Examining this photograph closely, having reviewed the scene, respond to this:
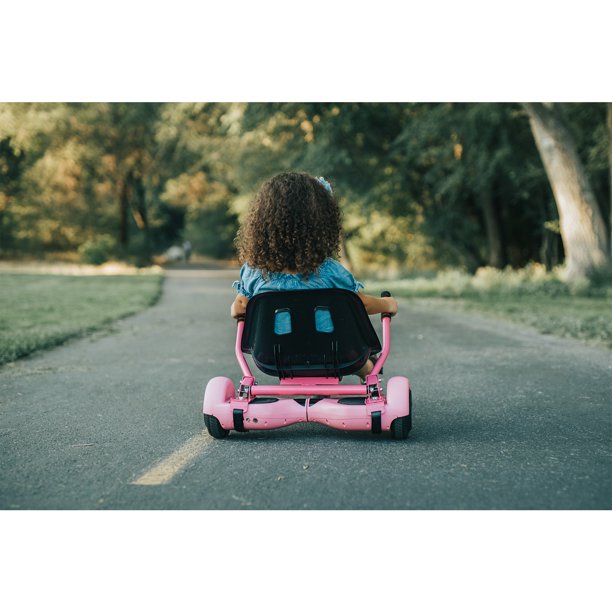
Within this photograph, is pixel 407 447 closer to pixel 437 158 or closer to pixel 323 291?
pixel 323 291

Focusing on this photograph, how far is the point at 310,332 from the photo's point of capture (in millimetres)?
3746

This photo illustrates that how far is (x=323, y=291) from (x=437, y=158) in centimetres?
1702

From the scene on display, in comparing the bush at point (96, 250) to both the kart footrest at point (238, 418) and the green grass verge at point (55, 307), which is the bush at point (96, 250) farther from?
the kart footrest at point (238, 418)

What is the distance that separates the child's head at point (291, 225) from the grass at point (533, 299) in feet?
14.6

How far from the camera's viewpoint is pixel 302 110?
59.3 ft

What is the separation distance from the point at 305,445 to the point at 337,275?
0.94m

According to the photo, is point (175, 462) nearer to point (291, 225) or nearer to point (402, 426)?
point (402, 426)

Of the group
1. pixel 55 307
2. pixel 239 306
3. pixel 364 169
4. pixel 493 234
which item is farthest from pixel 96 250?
pixel 239 306

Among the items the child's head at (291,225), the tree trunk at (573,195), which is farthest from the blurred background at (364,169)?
the child's head at (291,225)

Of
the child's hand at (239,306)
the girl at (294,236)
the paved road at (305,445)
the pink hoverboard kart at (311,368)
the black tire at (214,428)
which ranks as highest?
the girl at (294,236)

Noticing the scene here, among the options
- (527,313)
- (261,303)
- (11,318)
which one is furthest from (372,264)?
(261,303)

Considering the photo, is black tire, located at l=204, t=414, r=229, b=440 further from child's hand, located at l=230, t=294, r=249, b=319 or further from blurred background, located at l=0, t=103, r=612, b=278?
blurred background, located at l=0, t=103, r=612, b=278

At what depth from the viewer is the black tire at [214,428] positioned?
3.73 meters
